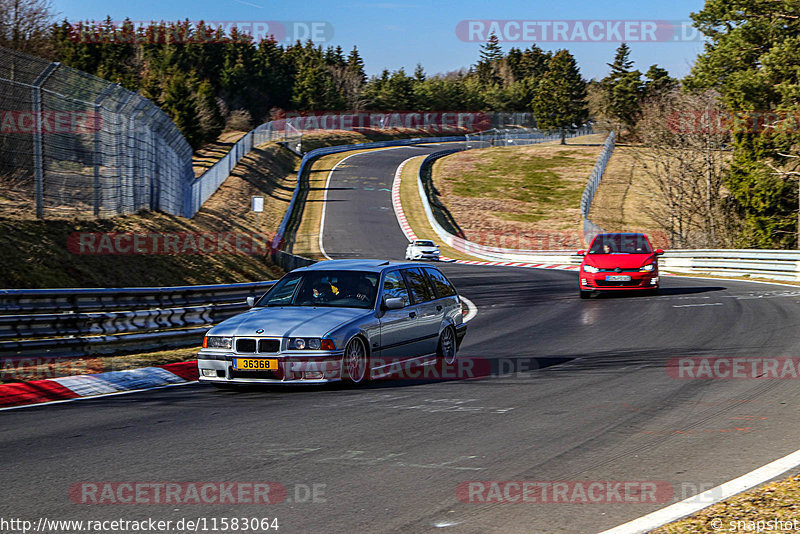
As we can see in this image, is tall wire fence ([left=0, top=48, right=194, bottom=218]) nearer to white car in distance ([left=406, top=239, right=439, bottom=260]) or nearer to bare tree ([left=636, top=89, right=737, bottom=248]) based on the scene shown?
white car in distance ([left=406, top=239, right=439, bottom=260])

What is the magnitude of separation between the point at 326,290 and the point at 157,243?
12.5 meters

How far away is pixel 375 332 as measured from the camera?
1018 centimetres

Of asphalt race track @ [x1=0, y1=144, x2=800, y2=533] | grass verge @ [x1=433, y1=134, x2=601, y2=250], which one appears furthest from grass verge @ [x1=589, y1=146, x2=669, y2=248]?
asphalt race track @ [x1=0, y1=144, x2=800, y2=533]

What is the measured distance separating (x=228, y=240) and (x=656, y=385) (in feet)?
71.8

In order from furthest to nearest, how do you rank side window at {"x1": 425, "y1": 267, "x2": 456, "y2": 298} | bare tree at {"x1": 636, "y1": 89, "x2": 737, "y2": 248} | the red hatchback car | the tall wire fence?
bare tree at {"x1": 636, "y1": 89, "x2": 737, "y2": 248} < the red hatchback car < the tall wire fence < side window at {"x1": 425, "y1": 267, "x2": 456, "y2": 298}

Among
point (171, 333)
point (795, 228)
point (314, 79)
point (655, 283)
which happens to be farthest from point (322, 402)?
point (314, 79)

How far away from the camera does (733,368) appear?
1095 centimetres

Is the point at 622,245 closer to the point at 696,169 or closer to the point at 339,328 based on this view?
the point at 339,328

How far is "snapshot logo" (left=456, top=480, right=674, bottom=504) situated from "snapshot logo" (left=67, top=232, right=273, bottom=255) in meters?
14.2

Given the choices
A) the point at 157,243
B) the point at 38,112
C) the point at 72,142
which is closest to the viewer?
the point at 38,112

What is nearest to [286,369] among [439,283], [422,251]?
[439,283]

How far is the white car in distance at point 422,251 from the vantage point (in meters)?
43.7

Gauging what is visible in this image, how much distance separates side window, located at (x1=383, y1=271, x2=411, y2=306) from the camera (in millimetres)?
10789

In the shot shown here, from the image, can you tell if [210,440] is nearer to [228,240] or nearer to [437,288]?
[437,288]
